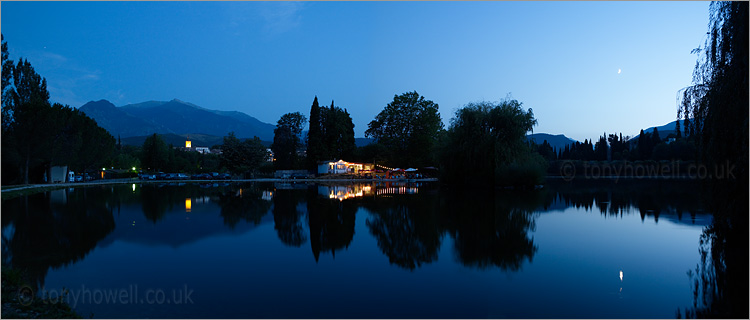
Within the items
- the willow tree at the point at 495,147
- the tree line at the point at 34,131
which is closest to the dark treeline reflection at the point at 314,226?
the willow tree at the point at 495,147

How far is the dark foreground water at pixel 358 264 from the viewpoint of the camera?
6.63 metres

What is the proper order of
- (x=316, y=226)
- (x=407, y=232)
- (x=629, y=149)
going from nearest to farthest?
(x=407, y=232) < (x=316, y=226) < (x=629, y=149)

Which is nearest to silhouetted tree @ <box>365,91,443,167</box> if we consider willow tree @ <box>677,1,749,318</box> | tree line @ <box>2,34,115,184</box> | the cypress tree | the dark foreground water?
the cypress tree

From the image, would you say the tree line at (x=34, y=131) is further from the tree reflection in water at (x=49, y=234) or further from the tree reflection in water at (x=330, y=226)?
the tree reflection in water at (x=330, y=226)

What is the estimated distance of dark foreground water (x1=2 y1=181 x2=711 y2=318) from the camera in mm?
6633

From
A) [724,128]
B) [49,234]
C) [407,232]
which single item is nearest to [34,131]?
[49,234]

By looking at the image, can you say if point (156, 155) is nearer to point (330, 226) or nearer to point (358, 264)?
point (330, 226)

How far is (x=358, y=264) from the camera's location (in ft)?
30.5

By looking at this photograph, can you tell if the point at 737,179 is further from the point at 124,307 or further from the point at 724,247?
the point at 124,307

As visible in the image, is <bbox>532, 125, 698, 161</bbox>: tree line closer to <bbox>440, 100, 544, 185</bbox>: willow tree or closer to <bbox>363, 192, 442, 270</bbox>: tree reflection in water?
<bbox>440, 100, 544, 185</bbox>: willow tree

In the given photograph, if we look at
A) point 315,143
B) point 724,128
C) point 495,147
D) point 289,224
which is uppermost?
point 315,143

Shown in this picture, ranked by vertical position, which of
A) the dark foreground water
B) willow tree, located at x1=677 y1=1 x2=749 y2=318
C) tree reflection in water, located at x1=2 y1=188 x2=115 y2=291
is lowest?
the dark foreground water

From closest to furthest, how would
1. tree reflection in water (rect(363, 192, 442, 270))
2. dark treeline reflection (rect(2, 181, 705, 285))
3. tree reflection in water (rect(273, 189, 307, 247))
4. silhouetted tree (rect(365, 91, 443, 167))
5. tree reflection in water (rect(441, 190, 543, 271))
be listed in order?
tree reflection in water (rect(441, 190, 543, 271)) → tree reflection in water (rect(363, 192, 442, 270)) → dark treeline reflection (rect(2, 181, 705, 285)) → tree reflection in water (rect(273, 189, 307, 247)) → silhouetted tree (rect(365, 91, 443, 167))

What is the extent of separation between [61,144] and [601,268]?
4134cm
